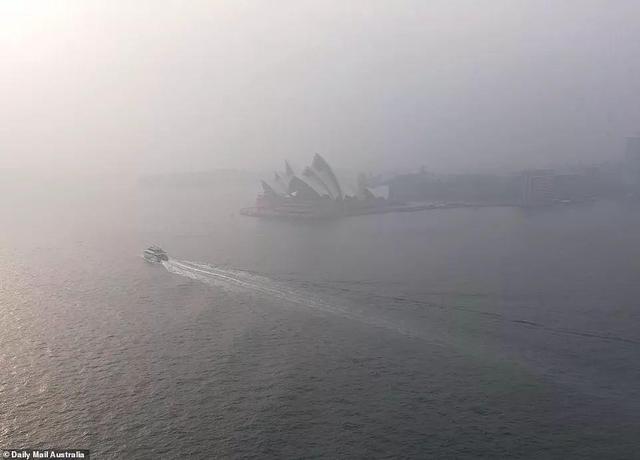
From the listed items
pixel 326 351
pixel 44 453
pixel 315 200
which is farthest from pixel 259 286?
pixel 315 200

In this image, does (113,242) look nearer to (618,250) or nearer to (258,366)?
(258,366)

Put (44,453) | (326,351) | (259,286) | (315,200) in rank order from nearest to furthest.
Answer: (44,453) → (326,351) → (259,286) → (315,200)

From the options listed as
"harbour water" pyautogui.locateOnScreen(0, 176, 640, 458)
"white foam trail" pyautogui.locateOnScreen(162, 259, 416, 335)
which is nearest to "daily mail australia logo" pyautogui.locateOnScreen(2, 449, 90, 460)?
"harbour water" pyautogui.locateOnScreen(0, 176, 640, 458)

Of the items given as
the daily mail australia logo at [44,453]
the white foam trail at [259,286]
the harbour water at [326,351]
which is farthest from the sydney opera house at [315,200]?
the daily mail australia logo at [44,453]

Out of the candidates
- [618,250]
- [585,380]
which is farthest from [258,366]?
[618,250]

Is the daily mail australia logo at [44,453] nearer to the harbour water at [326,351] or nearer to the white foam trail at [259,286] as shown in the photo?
the harbour water at [326,351]

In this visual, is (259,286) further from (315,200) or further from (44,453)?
(315,200)

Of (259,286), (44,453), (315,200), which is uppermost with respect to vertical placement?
(315,200)
